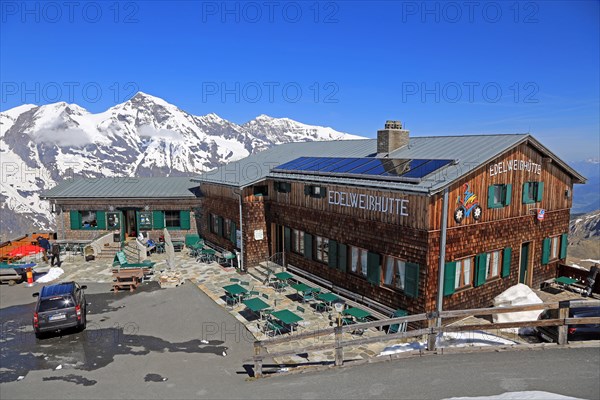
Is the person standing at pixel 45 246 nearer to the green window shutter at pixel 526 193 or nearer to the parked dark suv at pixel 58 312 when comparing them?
the parked dark suv at pixel 58 312

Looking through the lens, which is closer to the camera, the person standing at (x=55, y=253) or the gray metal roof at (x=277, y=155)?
the gray metal roof at (x=277, y=155)

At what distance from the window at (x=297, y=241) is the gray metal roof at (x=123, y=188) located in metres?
11.2

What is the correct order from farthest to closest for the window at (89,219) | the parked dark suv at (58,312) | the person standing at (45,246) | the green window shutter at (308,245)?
the window at (89,219)
the person standing at (45,246)
the green window shutter at (308,245)
the parked dark suv at (58,312)

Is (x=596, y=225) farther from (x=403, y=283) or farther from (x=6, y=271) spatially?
(x=6, y=271)

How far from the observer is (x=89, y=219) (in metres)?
29.6

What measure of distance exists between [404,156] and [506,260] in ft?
19.8

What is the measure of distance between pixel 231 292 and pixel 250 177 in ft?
24.8

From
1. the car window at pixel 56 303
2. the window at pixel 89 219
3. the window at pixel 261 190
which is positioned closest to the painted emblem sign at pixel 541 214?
the window at pixel 261 190

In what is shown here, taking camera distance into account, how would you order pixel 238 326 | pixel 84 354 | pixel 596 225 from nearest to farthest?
pixel 84 354
pixel 238 326
pixel 596 225

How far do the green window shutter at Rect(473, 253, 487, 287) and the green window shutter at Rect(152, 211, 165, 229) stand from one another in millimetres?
21815

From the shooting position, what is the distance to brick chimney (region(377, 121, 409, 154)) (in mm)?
19469

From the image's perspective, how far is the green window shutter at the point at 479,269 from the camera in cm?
1538

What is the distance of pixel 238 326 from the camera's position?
1526 cm

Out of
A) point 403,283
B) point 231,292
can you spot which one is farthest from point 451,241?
point 231,292
